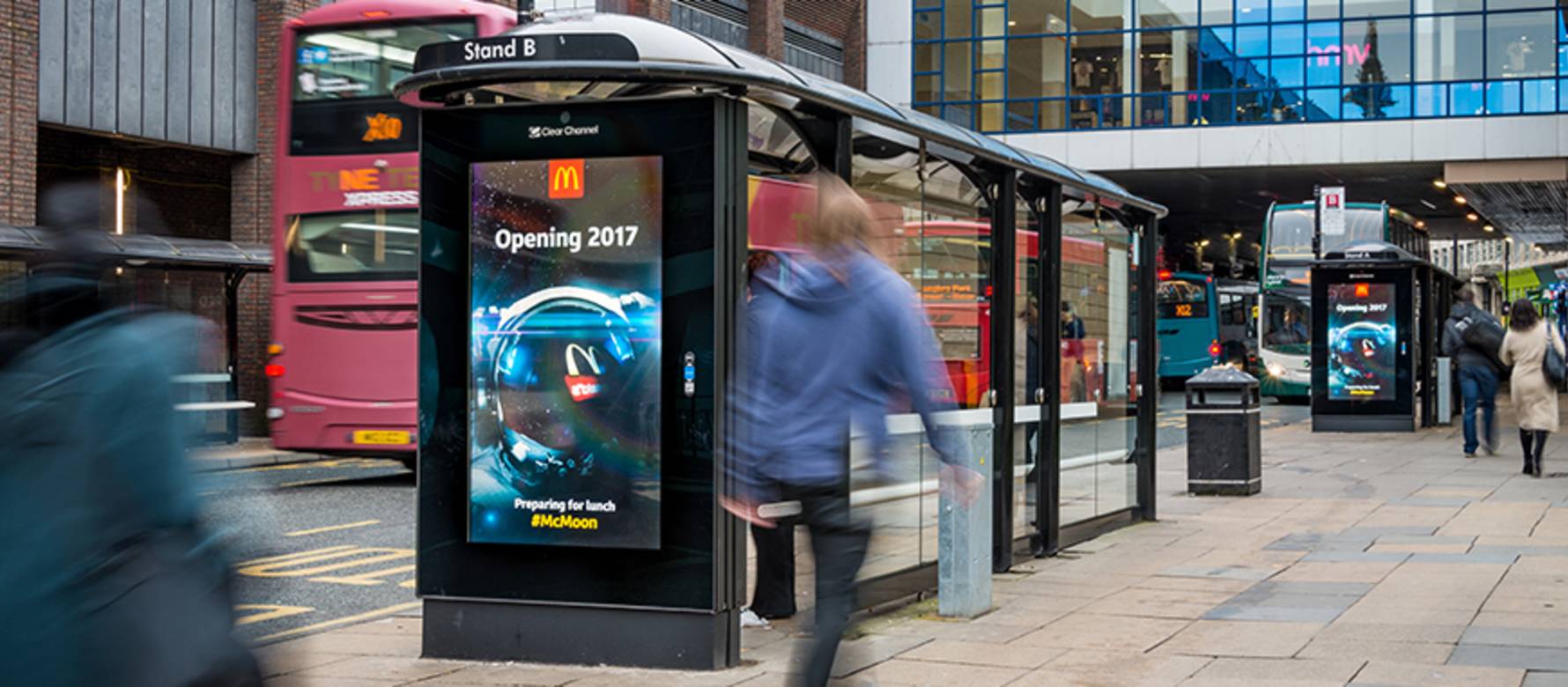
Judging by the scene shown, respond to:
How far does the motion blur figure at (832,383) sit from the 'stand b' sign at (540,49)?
1.51m

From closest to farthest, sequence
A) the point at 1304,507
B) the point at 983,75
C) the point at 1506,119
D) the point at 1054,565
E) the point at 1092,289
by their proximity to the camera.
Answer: the point at 1054,565 → the point at 1092,289 → the point at 1304,507 → the point at 1506,119 → the point at 983,75

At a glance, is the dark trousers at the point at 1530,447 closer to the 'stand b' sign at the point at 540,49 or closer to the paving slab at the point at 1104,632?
the paving slab at the point at 1104,632

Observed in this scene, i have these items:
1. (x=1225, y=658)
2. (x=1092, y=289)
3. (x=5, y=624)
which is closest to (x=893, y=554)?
(x=1225, y=658)

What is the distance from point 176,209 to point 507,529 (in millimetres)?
20433

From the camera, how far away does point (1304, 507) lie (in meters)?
12.7

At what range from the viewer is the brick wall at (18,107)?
744 inches

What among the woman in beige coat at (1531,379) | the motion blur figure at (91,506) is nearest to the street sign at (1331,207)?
the woman in beige coat at (1531,379)

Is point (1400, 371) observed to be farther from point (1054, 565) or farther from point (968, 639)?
point (968, 639)

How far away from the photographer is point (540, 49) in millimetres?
6180

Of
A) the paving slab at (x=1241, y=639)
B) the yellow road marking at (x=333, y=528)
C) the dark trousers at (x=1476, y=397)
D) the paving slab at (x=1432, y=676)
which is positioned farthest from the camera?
the dark trousers at (x=1476, y=397)

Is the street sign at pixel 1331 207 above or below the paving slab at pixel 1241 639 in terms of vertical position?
above

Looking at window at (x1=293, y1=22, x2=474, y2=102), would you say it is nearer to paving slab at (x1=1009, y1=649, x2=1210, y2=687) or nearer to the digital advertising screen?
paving slab at (x1=1009, y1=649, x2=1210, y2=687)

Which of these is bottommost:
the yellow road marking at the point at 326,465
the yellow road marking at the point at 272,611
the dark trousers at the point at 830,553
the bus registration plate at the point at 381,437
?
the yellow road marking at the point at 326,465

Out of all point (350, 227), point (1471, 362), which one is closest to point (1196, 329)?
point (1471, 362)
